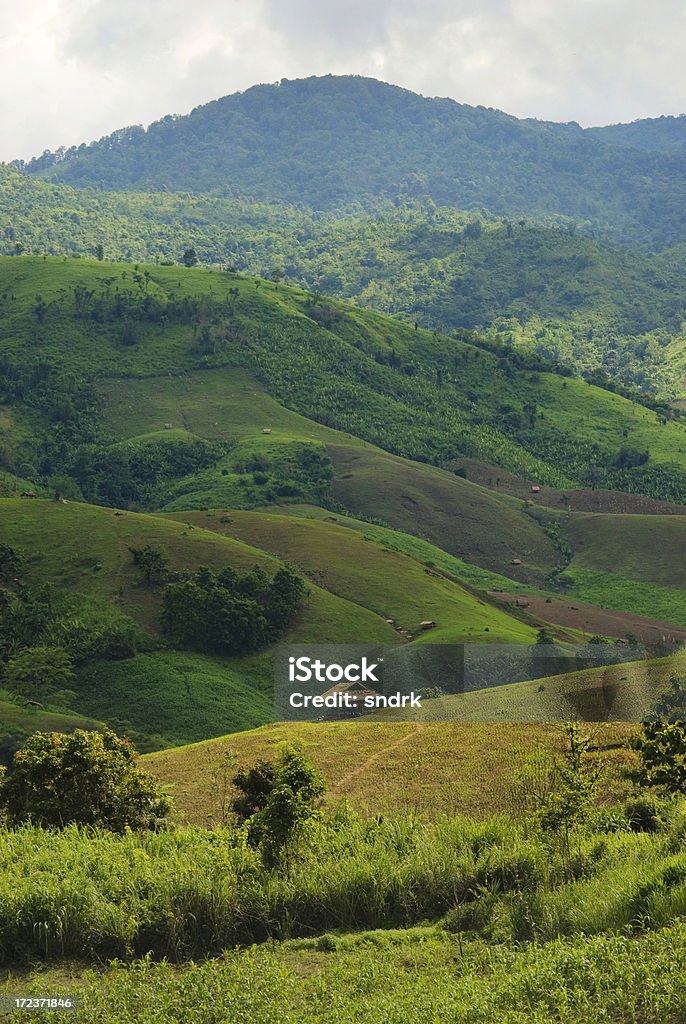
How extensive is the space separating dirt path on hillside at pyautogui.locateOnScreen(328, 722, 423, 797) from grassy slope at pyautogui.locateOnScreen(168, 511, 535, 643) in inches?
2642

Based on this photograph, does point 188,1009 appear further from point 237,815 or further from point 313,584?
point 313,584

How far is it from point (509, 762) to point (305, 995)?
2371 centimetres

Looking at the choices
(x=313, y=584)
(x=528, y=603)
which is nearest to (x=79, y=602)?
(x=313, y=584)

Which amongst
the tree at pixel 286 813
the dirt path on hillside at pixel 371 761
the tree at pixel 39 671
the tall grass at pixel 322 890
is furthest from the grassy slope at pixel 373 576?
the tall grass at pixel 322 890

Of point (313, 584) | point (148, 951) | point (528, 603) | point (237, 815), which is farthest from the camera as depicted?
point (528, 603)

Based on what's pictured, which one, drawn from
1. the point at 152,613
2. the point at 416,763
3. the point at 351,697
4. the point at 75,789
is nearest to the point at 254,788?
the point at 75,789

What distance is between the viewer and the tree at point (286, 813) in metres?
29.6

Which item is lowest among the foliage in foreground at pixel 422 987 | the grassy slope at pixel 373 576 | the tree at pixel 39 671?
the foliage in foreground at pixel 422 987

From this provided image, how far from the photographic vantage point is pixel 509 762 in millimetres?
44062

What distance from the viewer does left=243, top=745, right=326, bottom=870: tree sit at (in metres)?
29.6

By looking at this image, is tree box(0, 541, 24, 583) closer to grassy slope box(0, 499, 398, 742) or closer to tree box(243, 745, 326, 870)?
grassy slope box(0, 499, 398, 742)

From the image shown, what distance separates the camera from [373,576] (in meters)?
148

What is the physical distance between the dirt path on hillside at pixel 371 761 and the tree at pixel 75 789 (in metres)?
8.56

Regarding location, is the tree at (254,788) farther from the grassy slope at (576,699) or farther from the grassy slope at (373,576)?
the grassy slope at (373,576)
